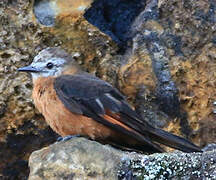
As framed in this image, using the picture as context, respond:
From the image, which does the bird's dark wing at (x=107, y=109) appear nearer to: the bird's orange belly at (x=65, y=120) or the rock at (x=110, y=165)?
the bird's orange belly at (x=65, y=120)

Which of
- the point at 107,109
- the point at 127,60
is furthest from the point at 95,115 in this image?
the point at 127,60

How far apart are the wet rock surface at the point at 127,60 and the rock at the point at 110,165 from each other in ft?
6.10

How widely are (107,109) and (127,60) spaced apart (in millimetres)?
1244

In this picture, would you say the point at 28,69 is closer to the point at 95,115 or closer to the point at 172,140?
the point at 95,115

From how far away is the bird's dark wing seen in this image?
5820mm

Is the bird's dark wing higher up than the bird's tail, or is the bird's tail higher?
the bird's dark wing

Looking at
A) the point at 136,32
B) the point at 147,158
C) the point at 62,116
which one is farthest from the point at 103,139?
the point at 136,32

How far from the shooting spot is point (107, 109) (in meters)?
5.98

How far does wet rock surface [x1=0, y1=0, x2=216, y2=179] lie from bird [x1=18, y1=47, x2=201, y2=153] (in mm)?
547

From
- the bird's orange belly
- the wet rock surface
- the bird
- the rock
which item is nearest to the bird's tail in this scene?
the bird

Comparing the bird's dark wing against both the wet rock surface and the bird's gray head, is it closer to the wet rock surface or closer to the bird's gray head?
the bird's gray head

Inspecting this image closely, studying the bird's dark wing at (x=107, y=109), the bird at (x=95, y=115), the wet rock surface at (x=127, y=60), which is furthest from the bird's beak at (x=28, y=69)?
the wet rock surface at (x=127, y=60)

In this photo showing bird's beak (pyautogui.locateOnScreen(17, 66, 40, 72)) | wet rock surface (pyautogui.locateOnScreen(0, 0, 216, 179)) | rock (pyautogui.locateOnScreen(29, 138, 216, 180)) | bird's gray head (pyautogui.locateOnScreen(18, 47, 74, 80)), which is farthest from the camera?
wet rock surface (pyautogui.locateOnScreen(0, 0, 216, 179))

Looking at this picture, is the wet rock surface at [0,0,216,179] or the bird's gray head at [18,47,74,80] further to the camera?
the wet rock surface at [0,0,216,179]
